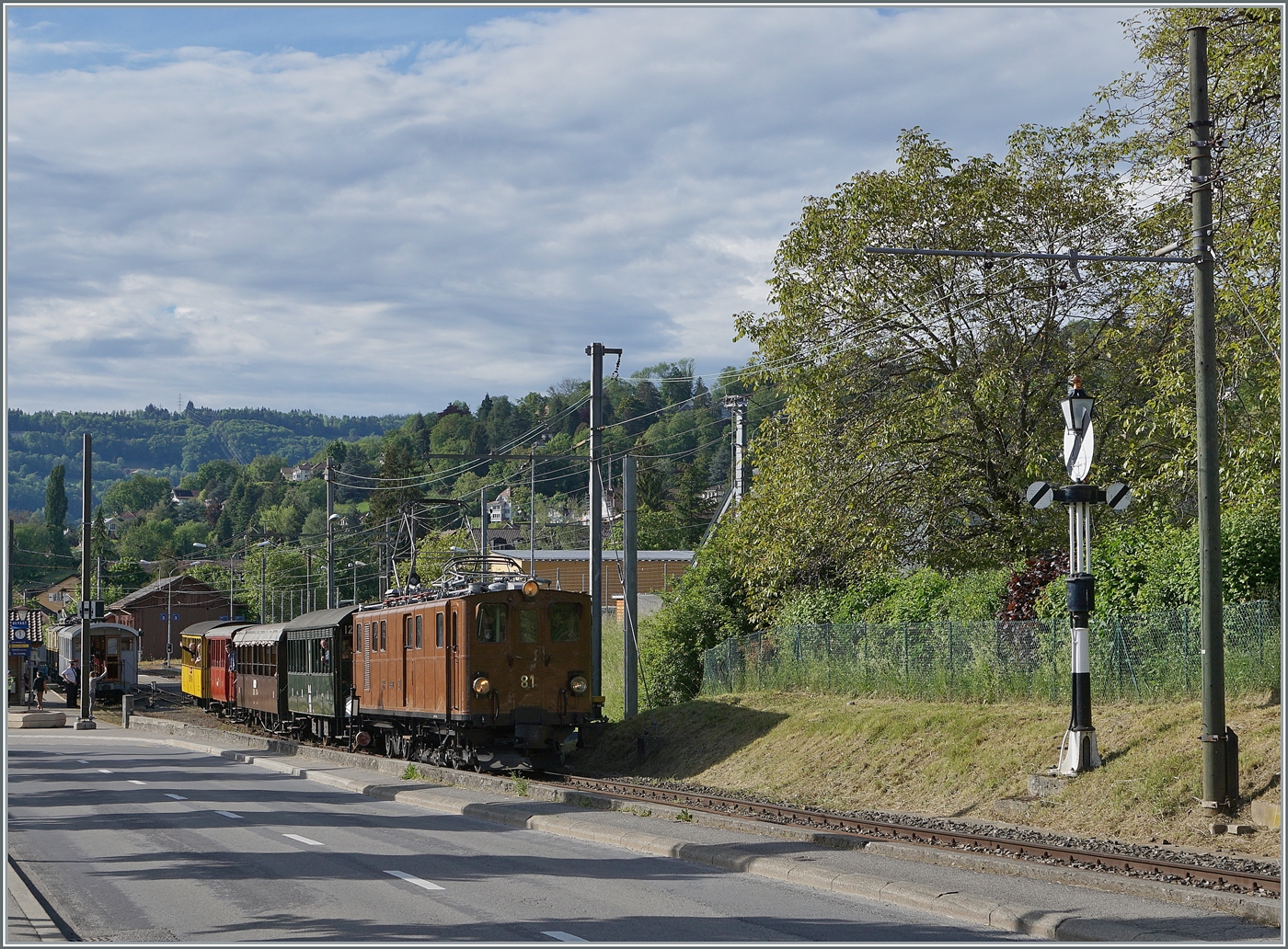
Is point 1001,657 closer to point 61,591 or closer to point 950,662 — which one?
point 950,662

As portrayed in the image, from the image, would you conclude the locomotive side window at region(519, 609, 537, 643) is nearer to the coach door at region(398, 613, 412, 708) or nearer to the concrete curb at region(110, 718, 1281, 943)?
the coach door at region(398, 613, 412, 708)

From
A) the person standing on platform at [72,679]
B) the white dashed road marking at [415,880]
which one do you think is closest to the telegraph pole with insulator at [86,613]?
the person standing on platform at [72,679]

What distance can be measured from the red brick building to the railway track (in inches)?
3974

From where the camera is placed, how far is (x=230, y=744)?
36281 millimetres

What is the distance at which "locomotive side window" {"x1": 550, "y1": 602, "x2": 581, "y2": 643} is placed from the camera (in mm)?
26250

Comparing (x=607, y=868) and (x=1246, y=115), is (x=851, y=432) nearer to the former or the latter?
(x=1246, y=115)

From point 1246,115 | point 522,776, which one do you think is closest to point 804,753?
point 522,776

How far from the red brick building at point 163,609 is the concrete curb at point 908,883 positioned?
330 ft

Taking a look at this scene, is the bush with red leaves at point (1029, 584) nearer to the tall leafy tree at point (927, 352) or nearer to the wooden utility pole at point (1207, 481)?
the tall leafy tree at point (927, 352)

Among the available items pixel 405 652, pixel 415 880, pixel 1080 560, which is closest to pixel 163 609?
pixel 405 652

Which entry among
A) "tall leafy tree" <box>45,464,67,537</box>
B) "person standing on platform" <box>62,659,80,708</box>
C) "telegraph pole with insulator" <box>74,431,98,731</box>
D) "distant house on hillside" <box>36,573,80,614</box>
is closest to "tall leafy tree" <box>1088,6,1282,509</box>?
"telegraph pole with insulator" <box>74,431,98,731</box>

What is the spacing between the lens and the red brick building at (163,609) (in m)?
117

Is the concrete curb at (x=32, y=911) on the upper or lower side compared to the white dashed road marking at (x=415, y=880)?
upper

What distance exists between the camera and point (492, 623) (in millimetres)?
25359
